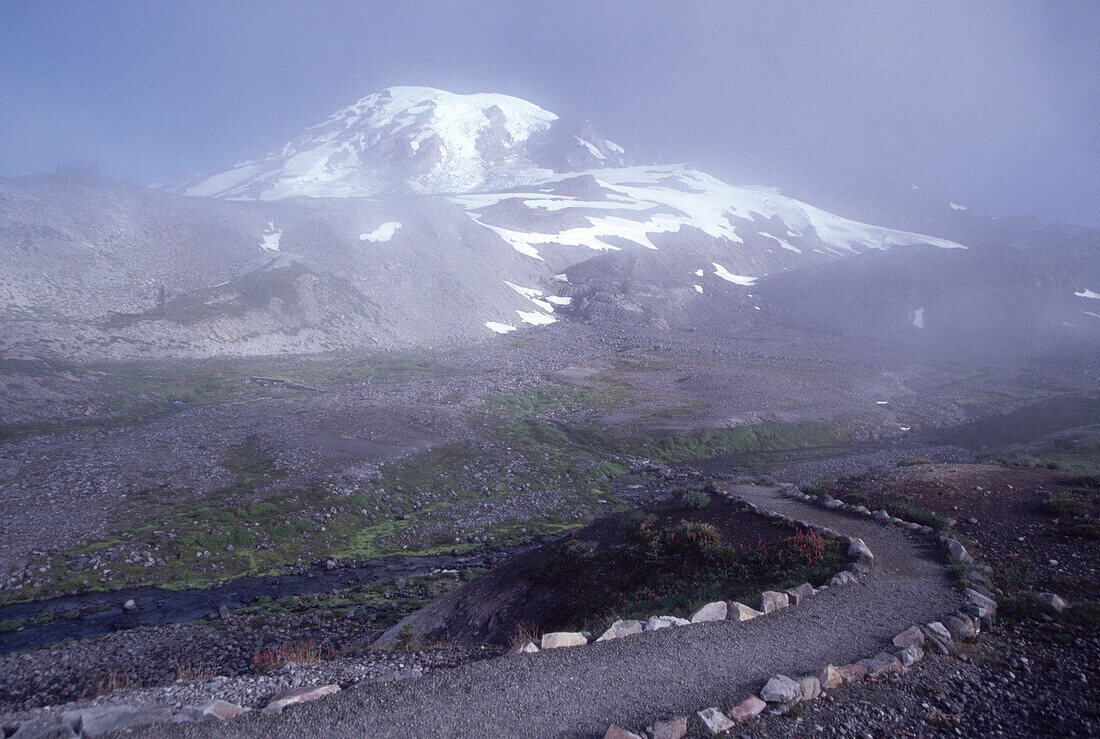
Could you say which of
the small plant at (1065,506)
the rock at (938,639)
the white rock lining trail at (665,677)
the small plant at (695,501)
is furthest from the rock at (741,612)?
the small plant at (1065,506)

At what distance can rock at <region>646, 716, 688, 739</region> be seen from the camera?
605cm

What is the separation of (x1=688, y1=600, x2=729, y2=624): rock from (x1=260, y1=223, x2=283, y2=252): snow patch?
78.6 m

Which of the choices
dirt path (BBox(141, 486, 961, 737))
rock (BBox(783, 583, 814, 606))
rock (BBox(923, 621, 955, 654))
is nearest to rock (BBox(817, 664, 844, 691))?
dirt path (BBox(141, 486, 961, 737))

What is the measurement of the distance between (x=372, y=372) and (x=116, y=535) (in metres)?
28.4

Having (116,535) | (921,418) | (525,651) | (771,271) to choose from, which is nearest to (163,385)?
(116,535)

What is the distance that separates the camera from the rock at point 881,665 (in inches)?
287

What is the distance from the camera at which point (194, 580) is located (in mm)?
17984

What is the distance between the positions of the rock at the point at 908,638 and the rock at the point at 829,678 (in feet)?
5.10

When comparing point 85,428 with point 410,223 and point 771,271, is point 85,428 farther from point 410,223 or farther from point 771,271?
point 771,271

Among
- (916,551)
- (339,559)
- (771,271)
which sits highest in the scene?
(771,271)

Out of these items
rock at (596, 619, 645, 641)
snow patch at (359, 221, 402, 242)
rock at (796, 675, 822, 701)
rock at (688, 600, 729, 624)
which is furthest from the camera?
snow patch at (359, 221, 402, 242)

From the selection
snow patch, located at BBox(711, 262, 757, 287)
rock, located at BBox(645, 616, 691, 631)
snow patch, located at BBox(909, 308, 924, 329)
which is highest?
snow patch, located at BBox(711, 262, 757, 287)

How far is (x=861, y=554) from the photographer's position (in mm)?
11445

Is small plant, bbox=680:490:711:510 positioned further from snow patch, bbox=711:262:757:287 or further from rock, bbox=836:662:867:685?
snow patch, bbox=711:262:757:287
